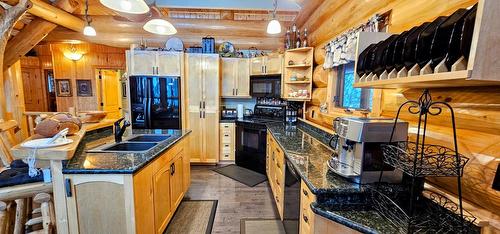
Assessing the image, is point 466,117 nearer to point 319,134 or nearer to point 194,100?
point 319,134

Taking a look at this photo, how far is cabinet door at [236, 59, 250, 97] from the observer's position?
430 cm

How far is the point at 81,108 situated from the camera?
610 cm

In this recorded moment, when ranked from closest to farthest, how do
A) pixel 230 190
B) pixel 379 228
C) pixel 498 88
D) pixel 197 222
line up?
pixel 498 88
pixel 379 228
pixel 197 222
pixel 230 190

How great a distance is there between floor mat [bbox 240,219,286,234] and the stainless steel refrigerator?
2.37 meters

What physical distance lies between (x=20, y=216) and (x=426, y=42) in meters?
2.91

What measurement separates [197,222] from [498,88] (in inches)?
101

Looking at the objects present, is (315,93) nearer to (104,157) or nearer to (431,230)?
(431,230)

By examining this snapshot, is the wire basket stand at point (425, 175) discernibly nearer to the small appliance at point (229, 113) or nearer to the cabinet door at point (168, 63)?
the small appliance at point (229, 113)

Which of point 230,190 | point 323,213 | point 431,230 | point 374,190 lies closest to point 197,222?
point 230,190

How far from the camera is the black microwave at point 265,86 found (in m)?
3.94

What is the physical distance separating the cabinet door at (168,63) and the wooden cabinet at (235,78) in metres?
0.83

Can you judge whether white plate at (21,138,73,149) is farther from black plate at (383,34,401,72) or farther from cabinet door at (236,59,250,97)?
cabinet door at (236,59,250,97)

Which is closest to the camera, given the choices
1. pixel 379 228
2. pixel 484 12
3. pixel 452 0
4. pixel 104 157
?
pixel 484 12

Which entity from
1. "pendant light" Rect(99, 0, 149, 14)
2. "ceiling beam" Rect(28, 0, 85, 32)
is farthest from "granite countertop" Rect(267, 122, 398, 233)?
"ceiling beam" Rect(28, 0, 85, 32)
